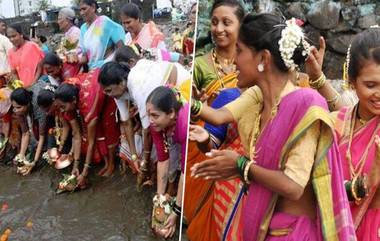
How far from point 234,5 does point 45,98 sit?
979mm

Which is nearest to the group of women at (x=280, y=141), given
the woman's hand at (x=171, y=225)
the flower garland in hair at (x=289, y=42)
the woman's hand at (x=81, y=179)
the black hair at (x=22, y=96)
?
the flower garland in hair at (x=289, y=42)

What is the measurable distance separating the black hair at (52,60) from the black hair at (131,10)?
476mm

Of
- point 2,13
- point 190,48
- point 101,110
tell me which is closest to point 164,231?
point 101,110

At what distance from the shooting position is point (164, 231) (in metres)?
1.32

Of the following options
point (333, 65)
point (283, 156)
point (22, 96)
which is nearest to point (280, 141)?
point (283, 156)

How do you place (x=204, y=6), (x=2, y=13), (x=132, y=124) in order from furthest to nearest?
1. (x=2, y=13)
2. (x=132, y=124)
3. (x=204, y=6)

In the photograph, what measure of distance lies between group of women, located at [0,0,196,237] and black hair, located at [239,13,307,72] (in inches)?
9.5

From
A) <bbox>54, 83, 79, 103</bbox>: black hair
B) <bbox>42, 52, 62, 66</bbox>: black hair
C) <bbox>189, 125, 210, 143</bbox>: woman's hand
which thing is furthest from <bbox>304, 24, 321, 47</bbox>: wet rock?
<bbox>42, 52, 62, 66</bbox>: black hair

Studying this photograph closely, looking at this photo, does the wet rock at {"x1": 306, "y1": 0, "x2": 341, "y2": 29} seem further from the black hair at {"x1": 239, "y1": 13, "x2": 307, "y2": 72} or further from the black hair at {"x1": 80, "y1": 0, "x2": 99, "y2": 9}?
the black hair at {"x1": 80, "y1": 0, "x2": 99, "y2": 9}

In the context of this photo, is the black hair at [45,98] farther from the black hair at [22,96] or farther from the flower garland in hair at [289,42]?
the flower garland in hair at [289,42]

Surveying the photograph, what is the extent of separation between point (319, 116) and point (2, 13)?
1.36 m

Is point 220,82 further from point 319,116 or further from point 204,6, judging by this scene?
point 319,116

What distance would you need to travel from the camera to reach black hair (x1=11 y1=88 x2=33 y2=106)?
5.97 ft

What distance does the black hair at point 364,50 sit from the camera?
3.50 ft
